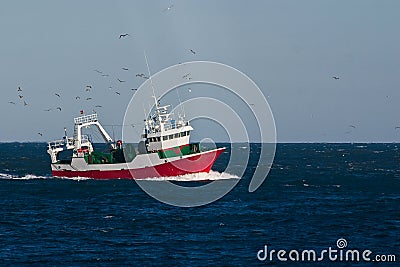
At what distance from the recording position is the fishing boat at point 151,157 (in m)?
104

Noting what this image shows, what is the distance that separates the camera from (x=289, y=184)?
107 m

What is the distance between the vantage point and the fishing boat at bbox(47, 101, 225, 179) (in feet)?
341

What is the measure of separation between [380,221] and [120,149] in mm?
50215

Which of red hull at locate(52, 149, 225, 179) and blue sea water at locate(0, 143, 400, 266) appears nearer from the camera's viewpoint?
blue sea water at locate(0, 143, 400, 266)

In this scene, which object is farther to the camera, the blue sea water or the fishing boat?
the fishing boat

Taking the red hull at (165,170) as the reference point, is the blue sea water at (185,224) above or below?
below

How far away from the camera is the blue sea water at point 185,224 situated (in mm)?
53438

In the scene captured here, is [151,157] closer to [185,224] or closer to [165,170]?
[165,170]

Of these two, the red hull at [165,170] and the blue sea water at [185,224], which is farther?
the red hull at [165,170]

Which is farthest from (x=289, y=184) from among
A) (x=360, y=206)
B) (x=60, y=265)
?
(x=60, y=265)

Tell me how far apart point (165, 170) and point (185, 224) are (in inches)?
1455

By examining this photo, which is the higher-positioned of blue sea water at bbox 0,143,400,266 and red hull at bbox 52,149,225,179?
red hull at bbox 52,149,225,179

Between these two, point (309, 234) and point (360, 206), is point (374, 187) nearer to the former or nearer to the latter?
point (360, 206)

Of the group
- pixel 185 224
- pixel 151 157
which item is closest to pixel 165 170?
A: pixel 151 157
